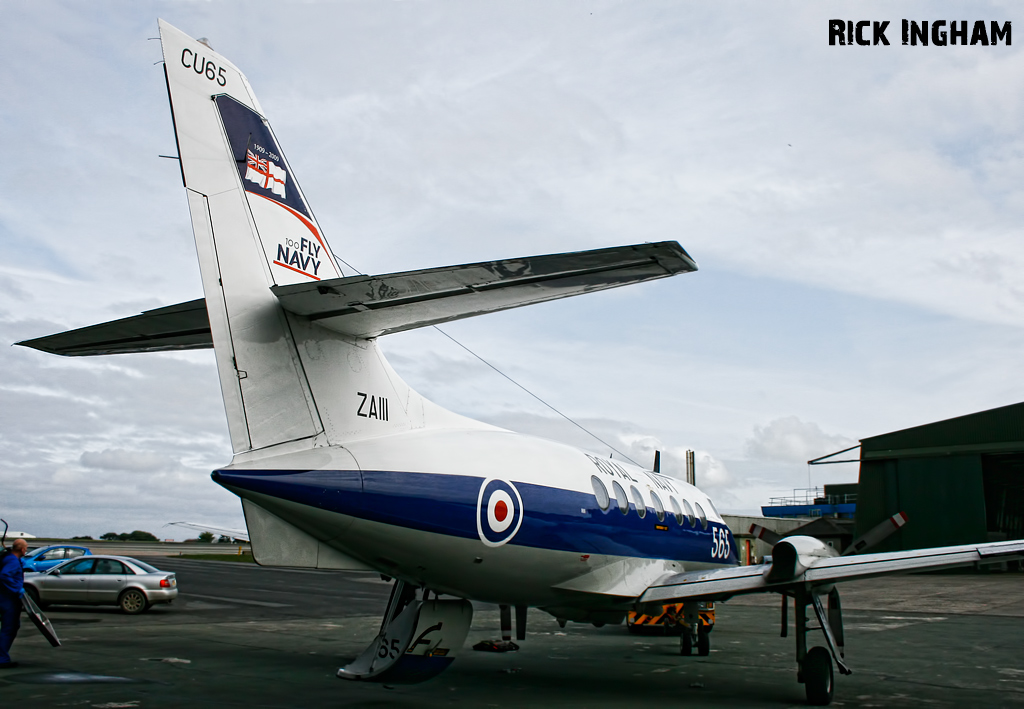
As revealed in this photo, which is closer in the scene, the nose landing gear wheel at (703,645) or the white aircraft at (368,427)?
the white aircraft at (368,427)

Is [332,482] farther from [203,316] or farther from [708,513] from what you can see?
[708,513]

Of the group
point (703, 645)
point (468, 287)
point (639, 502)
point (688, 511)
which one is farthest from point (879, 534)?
point (468, 287)

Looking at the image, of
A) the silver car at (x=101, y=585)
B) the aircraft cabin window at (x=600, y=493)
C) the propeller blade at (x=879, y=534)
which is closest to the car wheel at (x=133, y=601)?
the silver car at (x=101, y=585)

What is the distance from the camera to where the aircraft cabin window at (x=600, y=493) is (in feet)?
36.0

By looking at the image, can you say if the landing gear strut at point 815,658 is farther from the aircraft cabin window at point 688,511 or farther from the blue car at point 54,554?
the blue car at point 54,554

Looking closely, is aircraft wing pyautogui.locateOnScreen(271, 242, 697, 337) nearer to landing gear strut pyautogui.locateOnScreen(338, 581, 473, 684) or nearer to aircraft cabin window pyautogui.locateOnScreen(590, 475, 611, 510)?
landing gear strut pyautogui.locateOnScreen(338, 581, 473, 684)

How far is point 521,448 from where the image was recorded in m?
10.1

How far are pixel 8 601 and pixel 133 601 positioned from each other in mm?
9872

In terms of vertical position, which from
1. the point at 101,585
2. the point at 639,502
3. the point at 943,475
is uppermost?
the point at 943,475

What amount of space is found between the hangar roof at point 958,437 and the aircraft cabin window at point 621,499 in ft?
124

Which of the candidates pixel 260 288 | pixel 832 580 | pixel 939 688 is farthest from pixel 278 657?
pixel 939 688

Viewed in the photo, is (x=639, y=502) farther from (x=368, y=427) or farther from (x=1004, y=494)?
(x=1004, y=494)

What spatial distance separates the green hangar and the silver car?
38.2m

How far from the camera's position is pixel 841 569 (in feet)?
34.0
